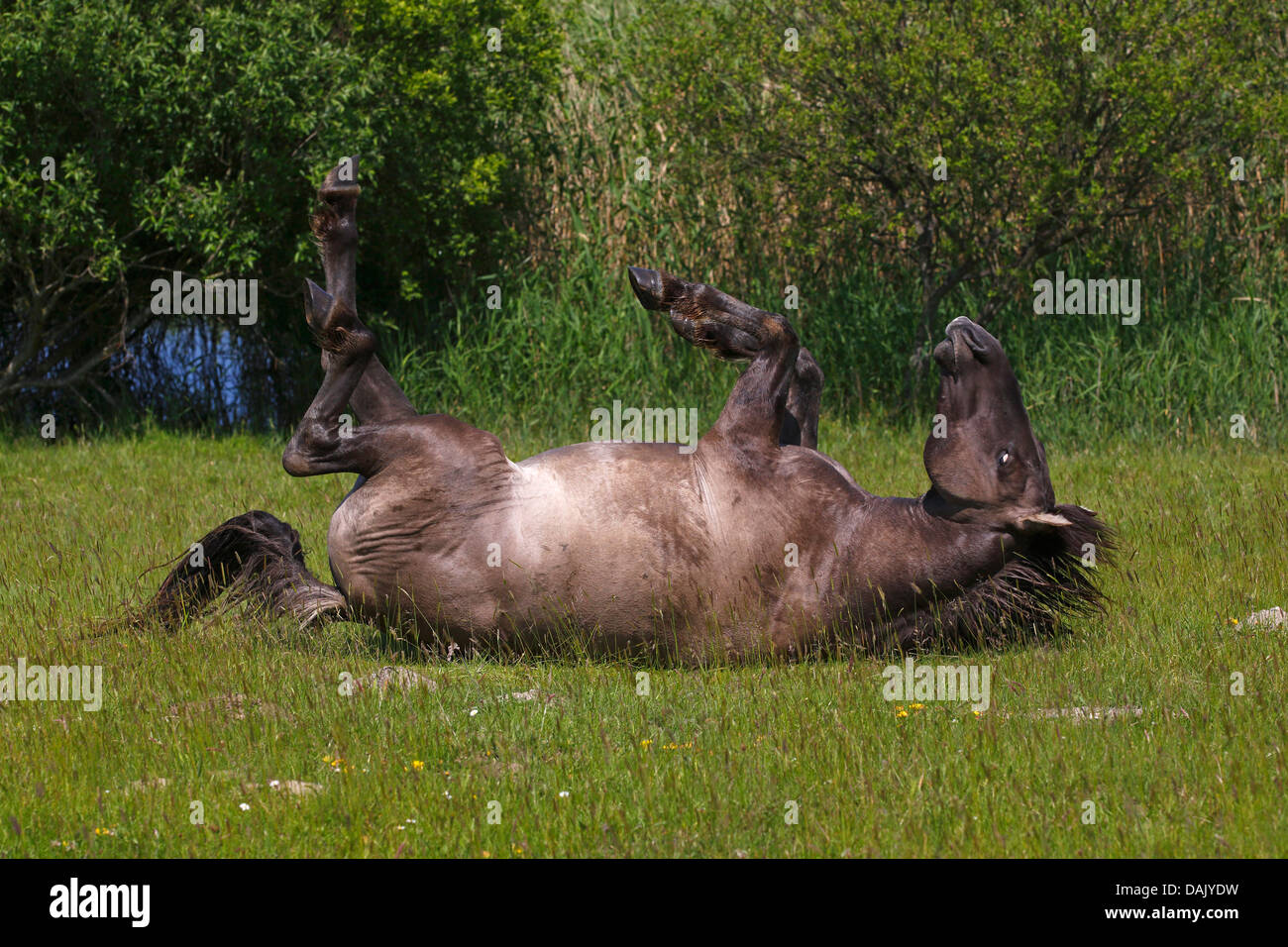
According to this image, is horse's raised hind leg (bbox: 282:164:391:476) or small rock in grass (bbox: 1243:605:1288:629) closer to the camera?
horse's raised hind leg (bbox: 282:164:391:476)

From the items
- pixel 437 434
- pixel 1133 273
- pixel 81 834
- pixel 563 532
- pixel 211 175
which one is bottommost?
pixel 81 834

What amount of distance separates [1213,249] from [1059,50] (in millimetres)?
2427

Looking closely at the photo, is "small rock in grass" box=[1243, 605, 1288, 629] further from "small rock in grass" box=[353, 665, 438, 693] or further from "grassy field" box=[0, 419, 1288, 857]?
"small rock in grass" box=[353, 665, 438, 693]

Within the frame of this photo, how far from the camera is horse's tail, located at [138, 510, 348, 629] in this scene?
6.18 m

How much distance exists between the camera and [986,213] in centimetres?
1232

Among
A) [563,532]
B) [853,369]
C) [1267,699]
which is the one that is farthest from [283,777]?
[853,369]

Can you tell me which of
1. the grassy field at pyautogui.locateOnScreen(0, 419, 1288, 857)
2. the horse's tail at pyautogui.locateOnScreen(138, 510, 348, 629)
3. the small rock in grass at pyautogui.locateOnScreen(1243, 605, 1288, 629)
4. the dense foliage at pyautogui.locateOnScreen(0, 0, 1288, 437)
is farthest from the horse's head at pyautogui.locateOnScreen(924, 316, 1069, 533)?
the dense foliage at pyautogui.locateOnScreen(0, 0, 1288, 437)

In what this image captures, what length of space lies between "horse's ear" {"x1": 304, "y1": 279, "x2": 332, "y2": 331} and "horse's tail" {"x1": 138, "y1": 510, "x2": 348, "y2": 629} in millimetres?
950

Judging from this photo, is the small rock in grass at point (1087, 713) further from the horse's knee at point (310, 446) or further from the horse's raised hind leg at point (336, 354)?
the horse's knee at point (310, 446)

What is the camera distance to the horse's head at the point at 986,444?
539 cm

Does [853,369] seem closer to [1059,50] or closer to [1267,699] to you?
[1059,50]

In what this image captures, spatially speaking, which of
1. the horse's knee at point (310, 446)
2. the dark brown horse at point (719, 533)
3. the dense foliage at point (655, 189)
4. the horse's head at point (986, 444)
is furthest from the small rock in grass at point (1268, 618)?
the dense foliage at point (655, 189)

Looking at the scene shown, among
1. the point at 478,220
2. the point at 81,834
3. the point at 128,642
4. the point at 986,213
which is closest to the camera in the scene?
the point at 81,834

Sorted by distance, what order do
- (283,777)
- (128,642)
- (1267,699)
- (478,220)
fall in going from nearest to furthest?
(283,777)
(1267,699)
(128,642)
(478,220)
